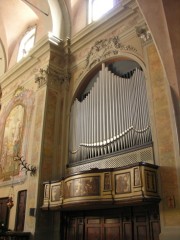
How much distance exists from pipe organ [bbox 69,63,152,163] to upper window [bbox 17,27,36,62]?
5290 millimetres

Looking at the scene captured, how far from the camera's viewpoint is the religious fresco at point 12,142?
34.4 feet

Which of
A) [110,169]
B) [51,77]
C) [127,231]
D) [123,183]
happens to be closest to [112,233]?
[127,231]

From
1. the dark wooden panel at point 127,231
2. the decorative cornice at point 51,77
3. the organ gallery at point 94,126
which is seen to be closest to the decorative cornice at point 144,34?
the organ gallery at point 94,126

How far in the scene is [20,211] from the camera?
9.16 m

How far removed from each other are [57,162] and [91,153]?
5.00 ft

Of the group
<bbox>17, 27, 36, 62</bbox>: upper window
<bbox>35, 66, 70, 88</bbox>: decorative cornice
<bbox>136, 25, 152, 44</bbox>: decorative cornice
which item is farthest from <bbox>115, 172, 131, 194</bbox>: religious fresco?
<bbox>17, 27, 36, 62</bbox>: upper window

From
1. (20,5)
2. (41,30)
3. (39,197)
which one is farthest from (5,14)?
(39,197)

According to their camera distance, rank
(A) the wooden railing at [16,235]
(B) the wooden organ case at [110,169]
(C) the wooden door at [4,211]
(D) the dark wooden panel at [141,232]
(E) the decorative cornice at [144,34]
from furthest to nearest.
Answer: (C) the wooden door at [4,211] → (E) the decorative cornice at [144,34] → (A) the wooden railing at [16,235] → (D) the dark wooden panel at [141,232] → (B) the wooden organ case at [110,169]

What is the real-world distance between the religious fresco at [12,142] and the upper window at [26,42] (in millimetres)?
3114

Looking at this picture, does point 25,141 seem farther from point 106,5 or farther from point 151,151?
point 106,5

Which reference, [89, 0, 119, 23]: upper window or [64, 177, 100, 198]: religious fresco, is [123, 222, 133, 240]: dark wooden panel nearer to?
[64, 177, 100, 198]: religious fresco

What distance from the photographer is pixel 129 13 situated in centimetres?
884

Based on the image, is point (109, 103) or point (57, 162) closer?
point (109, 103)

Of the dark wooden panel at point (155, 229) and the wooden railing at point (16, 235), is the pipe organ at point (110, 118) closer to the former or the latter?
the dark wooden panel at point (155, 229)
